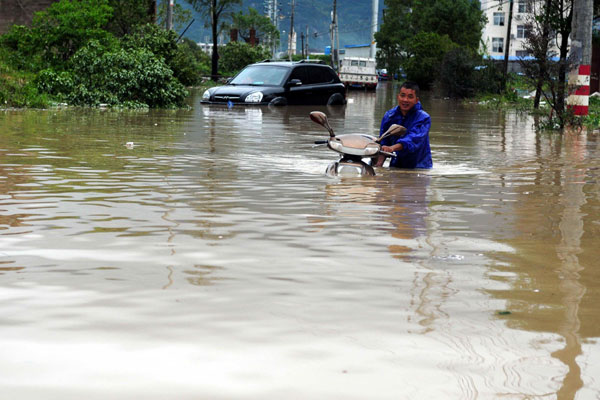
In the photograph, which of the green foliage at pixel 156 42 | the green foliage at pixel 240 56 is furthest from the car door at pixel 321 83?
the green foliage at pixel 240 56

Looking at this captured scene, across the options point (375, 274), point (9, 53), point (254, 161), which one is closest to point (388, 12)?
point (9, 53)

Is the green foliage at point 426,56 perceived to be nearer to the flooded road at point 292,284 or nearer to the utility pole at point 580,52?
the utility pole at point 580,52

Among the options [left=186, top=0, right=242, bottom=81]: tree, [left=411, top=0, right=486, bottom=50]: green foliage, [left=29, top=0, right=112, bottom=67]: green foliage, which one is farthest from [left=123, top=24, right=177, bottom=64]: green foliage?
A: [left=411, top=0, right=486, bottom=50]: green foliage

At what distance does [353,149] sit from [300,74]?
1734cm

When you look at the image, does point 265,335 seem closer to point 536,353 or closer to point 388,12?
point 536,353

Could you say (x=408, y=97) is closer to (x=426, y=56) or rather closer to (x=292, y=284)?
(x=292, y=284)

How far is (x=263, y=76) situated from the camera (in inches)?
1040

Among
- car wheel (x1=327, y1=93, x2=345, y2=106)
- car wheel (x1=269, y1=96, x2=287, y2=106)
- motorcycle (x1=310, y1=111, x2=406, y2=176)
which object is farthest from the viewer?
car wheel (x1=327, y1=93, x2=345, y2=106)

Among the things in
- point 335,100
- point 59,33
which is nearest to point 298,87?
point 335,100

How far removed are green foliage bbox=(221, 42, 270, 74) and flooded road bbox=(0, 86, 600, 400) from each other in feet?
194

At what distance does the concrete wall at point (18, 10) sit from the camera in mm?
33938

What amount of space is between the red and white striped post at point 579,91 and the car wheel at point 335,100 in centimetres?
948

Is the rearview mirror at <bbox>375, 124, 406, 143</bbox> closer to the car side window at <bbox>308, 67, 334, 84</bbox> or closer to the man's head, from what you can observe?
the man's head

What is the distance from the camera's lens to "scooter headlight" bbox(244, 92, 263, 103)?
2461cm
